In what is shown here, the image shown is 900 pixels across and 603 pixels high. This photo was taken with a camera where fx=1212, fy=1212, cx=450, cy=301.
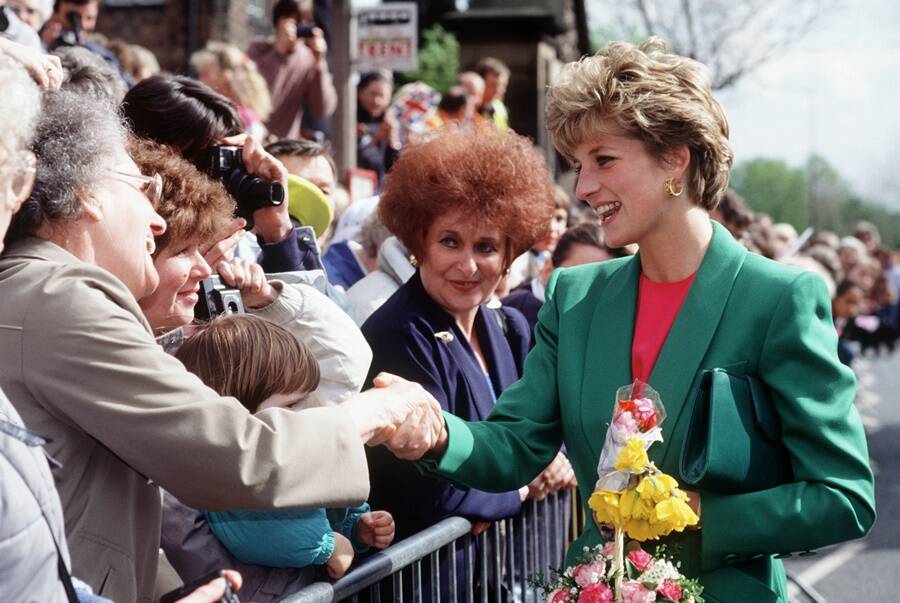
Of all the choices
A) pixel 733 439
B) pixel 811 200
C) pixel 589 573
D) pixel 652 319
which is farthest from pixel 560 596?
pixel 811 200

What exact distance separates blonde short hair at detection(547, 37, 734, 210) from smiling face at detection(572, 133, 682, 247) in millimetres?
33

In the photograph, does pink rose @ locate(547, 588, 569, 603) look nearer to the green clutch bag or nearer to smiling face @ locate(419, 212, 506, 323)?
the green clutch bag

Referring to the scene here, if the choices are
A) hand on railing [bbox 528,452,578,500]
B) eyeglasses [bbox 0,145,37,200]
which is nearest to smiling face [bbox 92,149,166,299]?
eyeglasses [bbox 0,145,37,200]

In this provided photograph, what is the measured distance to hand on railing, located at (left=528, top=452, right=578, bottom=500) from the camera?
416cm

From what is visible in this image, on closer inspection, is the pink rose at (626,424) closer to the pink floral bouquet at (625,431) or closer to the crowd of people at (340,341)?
the pink floral bouquet at (625,431)

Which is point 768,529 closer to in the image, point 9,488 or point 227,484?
point 227,484

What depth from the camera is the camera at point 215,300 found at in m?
3.24

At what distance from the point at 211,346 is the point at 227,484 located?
75 centimetres

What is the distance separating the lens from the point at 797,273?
115 inches

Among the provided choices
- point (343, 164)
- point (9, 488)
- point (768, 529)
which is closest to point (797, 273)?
point (768, 529)

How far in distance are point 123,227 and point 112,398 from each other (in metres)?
0.42

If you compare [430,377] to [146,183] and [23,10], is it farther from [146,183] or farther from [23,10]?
[23,10]

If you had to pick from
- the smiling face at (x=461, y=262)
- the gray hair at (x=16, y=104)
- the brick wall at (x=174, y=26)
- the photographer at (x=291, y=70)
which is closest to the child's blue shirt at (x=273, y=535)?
the gray hair at (x=16, y=104)

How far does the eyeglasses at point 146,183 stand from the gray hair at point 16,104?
467 mm
